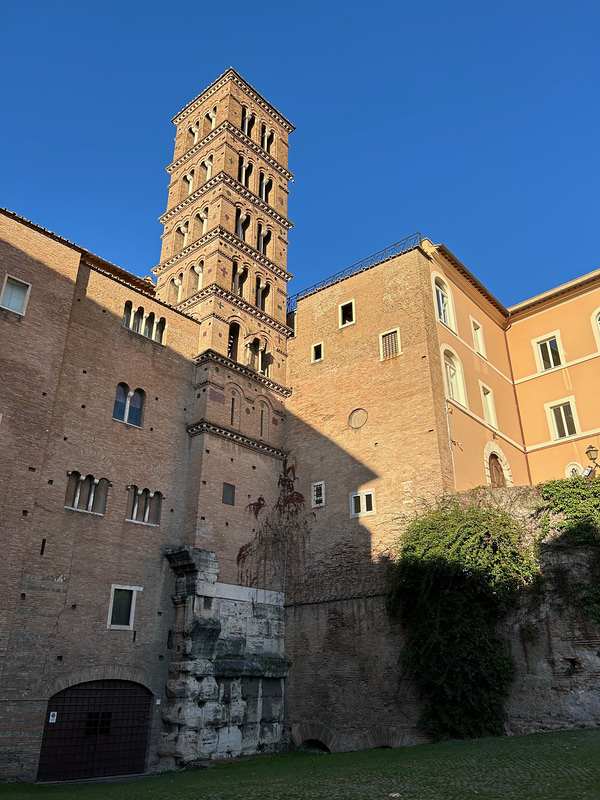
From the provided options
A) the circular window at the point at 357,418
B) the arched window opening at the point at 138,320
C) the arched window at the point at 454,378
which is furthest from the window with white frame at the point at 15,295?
the arched window at the point at 454,378

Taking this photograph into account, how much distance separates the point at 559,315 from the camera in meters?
26.1

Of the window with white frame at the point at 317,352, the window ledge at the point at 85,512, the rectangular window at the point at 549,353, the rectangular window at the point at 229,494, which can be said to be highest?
the rectangular window at the point at 549,353

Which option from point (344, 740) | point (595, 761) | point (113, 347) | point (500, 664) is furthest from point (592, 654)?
point (113, 347)

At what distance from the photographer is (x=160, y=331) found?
2100 centimetres

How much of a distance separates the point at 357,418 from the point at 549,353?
32.9 feet

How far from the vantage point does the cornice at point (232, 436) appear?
1998cm

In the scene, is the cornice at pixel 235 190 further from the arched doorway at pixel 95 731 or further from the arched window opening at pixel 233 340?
the arched doorway at pixel 95 731

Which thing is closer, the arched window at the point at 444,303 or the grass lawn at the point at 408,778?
the grass lawn at the point at 408,778

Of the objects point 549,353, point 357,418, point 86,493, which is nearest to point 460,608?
point 357,418

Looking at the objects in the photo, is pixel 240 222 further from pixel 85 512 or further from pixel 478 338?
pixel 85 512

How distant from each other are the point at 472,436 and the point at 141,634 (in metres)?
12.3

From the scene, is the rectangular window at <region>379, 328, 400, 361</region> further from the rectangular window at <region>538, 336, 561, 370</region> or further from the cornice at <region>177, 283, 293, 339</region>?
the rectangular window at <region>538, 336, 561, 370</region>

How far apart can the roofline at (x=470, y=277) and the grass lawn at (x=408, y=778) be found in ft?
53.7

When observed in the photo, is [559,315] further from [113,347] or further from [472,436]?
[113,347]
